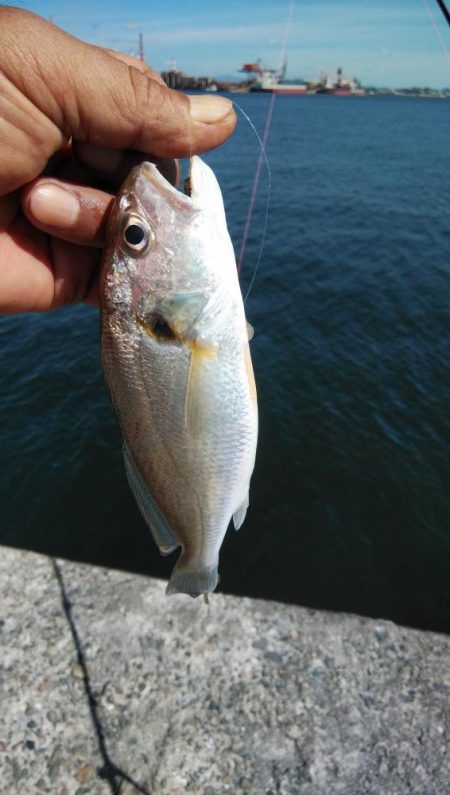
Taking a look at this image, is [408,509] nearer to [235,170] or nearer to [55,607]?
[55,607]

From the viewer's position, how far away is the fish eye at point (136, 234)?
2.16 meters

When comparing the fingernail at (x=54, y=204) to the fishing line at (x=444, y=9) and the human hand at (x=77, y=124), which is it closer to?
the human hand at (x=77, y=124)

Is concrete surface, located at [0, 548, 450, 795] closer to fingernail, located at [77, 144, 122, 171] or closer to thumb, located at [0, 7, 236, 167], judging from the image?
fingernail, located at [77, 144, 122, 171]

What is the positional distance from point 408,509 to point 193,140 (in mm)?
7659

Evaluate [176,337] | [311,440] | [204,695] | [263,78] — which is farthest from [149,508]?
[263,78]

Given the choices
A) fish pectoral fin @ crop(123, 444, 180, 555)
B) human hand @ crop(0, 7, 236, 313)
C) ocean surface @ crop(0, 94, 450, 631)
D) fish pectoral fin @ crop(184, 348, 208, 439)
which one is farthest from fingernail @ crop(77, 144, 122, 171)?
ocean surface @ crop(0, 94, 450, 631)

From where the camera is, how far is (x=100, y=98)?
229 cm

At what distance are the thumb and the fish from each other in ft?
0.92

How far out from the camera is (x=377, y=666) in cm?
487

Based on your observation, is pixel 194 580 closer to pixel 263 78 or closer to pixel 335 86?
pixel 263 78

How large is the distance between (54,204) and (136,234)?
0.58m

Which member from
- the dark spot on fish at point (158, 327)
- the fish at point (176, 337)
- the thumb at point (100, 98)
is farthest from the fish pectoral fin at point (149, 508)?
the thumb at point (100, 98)

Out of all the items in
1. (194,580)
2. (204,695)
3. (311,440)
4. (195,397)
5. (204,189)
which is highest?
(204,189)

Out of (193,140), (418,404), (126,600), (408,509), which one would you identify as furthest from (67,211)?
(418,404)
